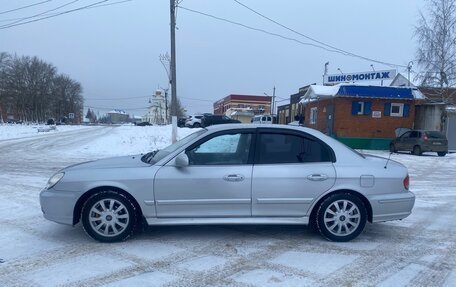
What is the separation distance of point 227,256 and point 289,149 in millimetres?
1610

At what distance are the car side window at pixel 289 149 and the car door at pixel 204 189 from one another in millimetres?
A: 265

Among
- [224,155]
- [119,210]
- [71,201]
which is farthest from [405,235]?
[71,201]

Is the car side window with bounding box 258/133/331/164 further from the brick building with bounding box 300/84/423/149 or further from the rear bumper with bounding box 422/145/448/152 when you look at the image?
the brick building with bounding box 300/84/423/149

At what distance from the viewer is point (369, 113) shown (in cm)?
2486

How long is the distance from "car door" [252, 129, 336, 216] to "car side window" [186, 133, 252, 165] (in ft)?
0.58

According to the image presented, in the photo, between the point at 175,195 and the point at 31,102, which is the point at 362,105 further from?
the point at 31,102

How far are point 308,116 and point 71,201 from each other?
1109 inches

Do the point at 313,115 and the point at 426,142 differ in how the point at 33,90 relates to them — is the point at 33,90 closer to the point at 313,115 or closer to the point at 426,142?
the point at 313,115

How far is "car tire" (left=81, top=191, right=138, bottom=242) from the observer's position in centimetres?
468

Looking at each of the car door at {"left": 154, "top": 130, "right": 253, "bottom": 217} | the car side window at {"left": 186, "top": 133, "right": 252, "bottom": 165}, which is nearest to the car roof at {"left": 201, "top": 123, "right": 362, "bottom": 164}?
the car side window at {"left": 186, "top": 133, "right": 252, "bottom": 165}

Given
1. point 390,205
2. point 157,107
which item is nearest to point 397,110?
point 390,205

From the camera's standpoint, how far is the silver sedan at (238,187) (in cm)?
469

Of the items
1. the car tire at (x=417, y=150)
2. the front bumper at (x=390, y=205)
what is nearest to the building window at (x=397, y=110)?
the car tire at (x=417, y=150)

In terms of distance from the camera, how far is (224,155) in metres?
5.02
